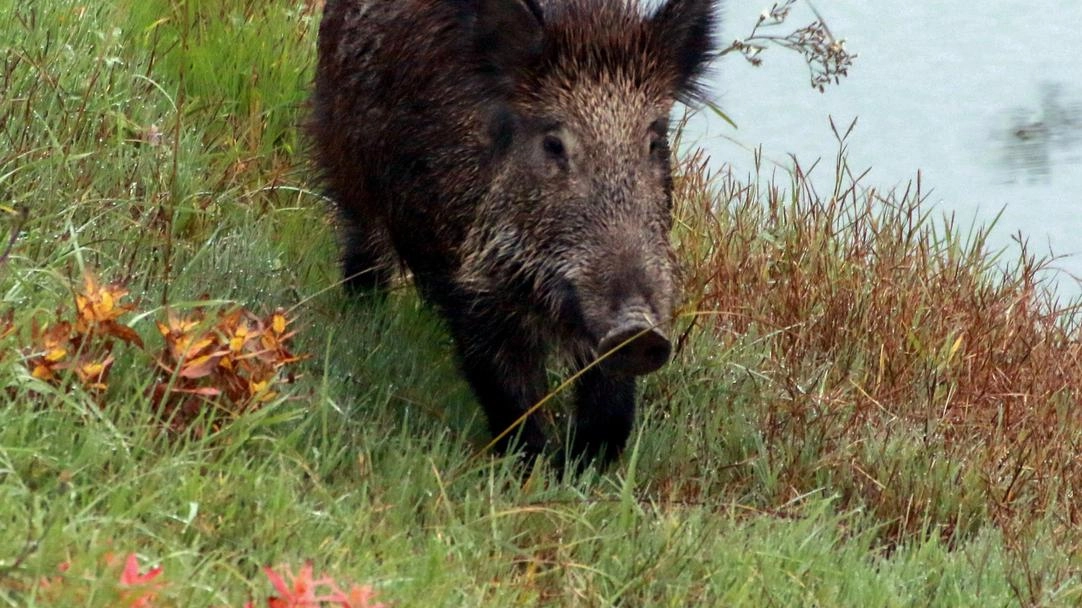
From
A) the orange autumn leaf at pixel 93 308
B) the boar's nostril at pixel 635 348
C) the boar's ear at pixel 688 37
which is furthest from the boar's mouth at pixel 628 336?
the orange autumn leaf at pixel 93 308

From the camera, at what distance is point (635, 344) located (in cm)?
359

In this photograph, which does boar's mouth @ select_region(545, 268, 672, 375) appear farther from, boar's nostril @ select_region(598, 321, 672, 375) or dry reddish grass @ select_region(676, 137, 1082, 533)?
dry reddish grass @ select_region(676, 137, 1082, 533)

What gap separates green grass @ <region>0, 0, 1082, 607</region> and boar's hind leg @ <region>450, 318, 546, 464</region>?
0.12m

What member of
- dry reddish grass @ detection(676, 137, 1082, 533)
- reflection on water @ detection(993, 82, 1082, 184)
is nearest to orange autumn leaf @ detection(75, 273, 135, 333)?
dry reddish grass @ detection(676, 137, 1082, 533)

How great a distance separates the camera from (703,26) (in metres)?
4.36

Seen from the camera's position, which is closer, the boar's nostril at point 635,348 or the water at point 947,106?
the boar's nostril at point 635,348

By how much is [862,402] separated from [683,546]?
1.42 m

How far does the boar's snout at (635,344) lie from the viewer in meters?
3.55

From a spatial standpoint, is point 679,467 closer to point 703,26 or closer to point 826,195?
point 703,26

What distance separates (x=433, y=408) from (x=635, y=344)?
74 centimetres

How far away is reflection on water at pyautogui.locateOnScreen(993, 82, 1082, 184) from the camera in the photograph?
8.59 metres

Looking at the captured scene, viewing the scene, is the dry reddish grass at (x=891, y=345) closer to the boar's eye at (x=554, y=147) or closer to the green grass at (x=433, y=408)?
the green grass at (x=433, y=408)

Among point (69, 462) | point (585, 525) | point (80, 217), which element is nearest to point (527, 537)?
point (585, 525)

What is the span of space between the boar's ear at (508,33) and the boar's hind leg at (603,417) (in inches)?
31.3
